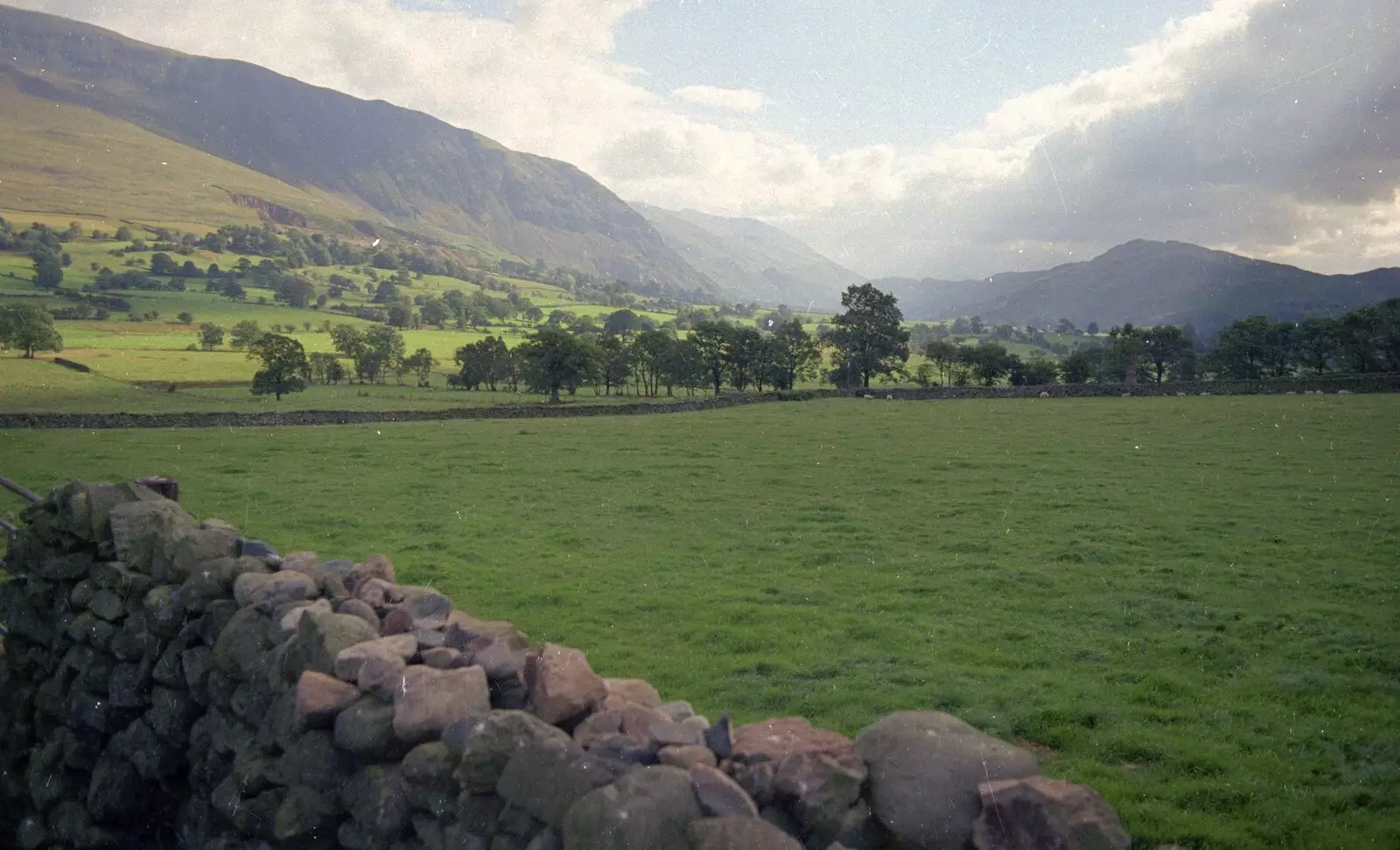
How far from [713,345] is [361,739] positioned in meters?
74.5

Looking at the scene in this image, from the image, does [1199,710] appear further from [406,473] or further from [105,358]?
[105,358]

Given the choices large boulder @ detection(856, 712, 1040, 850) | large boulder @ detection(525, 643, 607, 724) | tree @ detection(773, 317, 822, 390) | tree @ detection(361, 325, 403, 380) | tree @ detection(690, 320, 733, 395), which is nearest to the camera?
large boulder @ detection(856, 712, 1040, 850)

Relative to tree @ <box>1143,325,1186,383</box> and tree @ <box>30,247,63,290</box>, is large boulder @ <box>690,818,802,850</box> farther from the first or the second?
tree @ <box>30,247,63,290</box>

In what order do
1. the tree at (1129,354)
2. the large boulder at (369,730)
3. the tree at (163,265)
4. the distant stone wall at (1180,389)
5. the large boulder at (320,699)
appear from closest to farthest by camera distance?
the large boulder at (369,730), the large boulder at (320,699), the distant stone wall at (1180,389), the tree at (1129,354), the tree at (163,265)

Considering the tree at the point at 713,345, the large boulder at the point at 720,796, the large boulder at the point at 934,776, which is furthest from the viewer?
the tree at the point at 713,345

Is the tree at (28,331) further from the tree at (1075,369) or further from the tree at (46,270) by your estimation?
the tree at (1075,369)

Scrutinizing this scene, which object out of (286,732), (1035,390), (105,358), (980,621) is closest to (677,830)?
(286,732)

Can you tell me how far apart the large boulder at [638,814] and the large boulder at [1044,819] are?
1.39 meters

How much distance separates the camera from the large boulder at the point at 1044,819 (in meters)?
3.59

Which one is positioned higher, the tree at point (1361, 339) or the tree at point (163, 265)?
the tree at point (163, 265)

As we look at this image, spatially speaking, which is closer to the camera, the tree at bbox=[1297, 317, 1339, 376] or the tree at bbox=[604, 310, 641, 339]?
the tree at bbox=[1297, 317, 1339, 376]

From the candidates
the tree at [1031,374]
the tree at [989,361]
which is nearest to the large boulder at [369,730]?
the tree at [989,361]

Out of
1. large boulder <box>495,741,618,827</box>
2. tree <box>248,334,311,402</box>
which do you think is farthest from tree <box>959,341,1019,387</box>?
large boulder <box>495,741,618,827</box>

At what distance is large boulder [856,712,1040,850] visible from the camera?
153 inches
